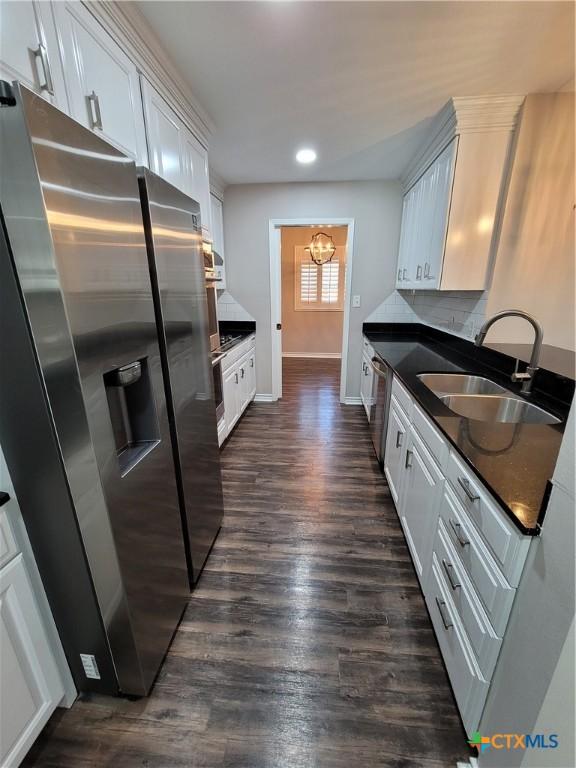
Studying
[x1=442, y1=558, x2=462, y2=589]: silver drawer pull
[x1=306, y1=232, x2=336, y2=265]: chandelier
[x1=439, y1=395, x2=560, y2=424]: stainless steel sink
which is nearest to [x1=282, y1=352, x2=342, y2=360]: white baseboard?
[x1=306, y1=232, x2=336, y2=265]: chandelier

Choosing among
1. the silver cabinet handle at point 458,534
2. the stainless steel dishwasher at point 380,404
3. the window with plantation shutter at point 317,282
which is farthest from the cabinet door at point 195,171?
the window with plantation shutter at point 317,282

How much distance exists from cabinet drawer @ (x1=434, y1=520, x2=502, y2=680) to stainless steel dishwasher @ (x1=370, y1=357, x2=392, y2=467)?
48.7 inches

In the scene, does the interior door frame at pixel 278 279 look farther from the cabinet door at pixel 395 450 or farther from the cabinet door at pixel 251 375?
the cabinet door at pixel 395 450

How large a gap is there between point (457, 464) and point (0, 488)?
1.45m

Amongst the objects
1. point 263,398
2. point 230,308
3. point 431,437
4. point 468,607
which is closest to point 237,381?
point 263,398

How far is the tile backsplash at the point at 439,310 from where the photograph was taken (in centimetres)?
234

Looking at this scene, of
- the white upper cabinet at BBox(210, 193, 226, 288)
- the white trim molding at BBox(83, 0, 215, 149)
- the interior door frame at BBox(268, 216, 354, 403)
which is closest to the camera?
the white trim molding at BBox(83, 0, 215, 149)

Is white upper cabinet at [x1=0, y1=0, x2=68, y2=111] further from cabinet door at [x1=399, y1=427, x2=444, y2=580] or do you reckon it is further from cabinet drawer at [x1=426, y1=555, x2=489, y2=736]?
cabinet drawer at [x1=426, y1=555, x2=489, y2=736]

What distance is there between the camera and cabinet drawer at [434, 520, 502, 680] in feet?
2.97

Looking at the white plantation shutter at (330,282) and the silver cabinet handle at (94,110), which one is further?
the white plantation shutter at (330,282)

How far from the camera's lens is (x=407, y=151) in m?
2.65

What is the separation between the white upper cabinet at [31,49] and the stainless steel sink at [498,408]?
6.60 ft

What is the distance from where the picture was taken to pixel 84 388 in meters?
0.81

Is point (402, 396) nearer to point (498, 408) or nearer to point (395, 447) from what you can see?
point (395, 447)
